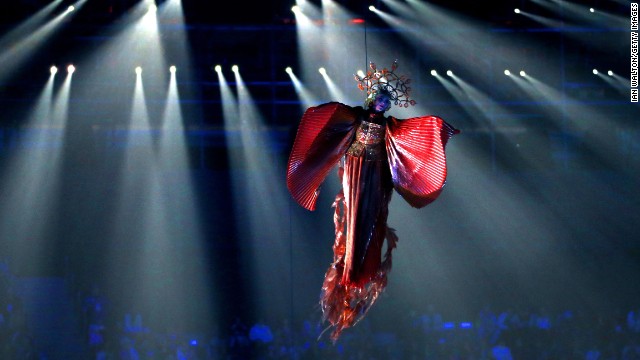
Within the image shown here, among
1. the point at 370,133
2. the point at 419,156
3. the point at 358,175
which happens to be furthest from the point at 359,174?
the point at 419,156

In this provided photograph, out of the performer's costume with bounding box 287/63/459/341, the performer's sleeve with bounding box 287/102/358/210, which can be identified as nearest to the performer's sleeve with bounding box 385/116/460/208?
the performer's costume with bounding box 287/63/459/341

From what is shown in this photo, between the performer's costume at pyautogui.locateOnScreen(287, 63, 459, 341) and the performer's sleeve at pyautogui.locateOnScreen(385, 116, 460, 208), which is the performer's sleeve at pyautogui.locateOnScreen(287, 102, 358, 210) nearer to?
the performer's costume at pyautogui.locateOnScreen(287, 63, 459, 341)

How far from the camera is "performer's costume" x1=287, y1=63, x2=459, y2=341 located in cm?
375

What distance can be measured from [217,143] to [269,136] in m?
0.64

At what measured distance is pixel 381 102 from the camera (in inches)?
150

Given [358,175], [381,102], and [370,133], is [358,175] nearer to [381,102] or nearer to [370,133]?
[370,133]

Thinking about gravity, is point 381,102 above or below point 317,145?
above

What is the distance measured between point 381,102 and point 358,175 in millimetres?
332

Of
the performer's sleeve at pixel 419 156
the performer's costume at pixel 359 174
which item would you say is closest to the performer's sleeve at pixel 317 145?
the performer's costume at pixel 359 174

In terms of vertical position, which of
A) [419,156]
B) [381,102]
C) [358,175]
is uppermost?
[381,102]

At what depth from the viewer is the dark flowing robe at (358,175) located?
3744 mm

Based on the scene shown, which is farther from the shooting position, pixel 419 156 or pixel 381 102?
pixel 381 102

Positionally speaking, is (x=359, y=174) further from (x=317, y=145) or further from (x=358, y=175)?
(x=317, y=145)

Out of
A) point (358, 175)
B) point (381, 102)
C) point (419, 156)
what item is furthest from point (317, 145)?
point (419, 156)
